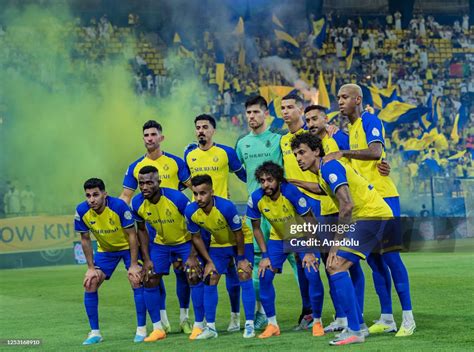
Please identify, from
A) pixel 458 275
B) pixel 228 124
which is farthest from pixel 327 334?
pixel 228 124

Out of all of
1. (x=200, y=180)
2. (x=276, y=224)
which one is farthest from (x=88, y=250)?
(x=276, y=224)

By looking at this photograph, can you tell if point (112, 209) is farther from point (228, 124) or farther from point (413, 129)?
point (413, 129)

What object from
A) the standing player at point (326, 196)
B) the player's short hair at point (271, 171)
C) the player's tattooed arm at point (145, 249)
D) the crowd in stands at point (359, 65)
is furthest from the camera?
the crowd in stands at point (359, 65)

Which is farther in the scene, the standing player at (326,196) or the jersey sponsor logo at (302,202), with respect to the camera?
the standing player at (326,196)

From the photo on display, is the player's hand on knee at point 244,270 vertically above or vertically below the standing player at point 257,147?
below

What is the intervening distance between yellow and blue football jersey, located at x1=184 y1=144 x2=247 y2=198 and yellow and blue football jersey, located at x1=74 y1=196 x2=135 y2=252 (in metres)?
0.90

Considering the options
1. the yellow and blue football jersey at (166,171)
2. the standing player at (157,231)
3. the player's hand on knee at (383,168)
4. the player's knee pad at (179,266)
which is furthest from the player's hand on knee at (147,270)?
the player's hand on knee at (383,168)

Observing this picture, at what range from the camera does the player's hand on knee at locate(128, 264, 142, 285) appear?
7.02 metres

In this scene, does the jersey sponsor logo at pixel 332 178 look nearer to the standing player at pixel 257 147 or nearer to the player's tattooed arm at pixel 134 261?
the standing player at pixel 257 147

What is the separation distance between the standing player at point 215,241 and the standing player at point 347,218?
978 millimetres

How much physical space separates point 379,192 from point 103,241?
2.51 m

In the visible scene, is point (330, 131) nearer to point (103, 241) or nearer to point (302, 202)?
point (302, 202)

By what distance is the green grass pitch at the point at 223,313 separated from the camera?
6.23 m

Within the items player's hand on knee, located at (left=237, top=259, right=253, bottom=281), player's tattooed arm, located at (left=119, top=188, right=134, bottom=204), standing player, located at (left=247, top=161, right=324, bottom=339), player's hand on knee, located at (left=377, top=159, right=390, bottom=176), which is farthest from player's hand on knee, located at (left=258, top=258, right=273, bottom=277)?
player's tattooed arm, located at (left=119, top=188, right=134, bottom=204)
